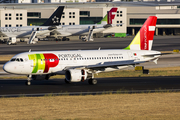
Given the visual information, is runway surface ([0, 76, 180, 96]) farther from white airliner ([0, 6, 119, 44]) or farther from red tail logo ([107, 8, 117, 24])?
red tail logo ([107, 8, 117, 24])

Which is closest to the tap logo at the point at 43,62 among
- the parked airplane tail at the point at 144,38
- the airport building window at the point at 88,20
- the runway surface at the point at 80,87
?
the runway surface at the point at 80,87

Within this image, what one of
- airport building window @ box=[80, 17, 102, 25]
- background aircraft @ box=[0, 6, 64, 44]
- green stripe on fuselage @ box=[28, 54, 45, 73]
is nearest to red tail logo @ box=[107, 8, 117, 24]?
background aircraft @ box=[0, 6, 64, 44]

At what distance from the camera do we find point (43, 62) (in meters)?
39.9

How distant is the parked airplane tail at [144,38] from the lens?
160 feet

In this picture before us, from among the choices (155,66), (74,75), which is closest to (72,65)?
(74,75)

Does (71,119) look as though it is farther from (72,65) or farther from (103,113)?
(72,65)

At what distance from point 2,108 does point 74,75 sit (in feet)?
43.9

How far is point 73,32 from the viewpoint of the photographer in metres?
146

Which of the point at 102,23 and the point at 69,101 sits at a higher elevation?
the point at 102,23

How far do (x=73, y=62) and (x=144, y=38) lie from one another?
12663 mm

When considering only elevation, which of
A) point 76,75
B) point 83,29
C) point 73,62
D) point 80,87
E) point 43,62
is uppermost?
point 83,29

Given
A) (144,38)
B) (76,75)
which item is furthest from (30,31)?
(76,75)

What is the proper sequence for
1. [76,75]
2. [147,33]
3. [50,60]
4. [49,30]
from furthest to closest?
[49,30]
[147,33]
[50,60]
[76,75]

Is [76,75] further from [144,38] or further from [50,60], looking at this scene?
[144,38]
